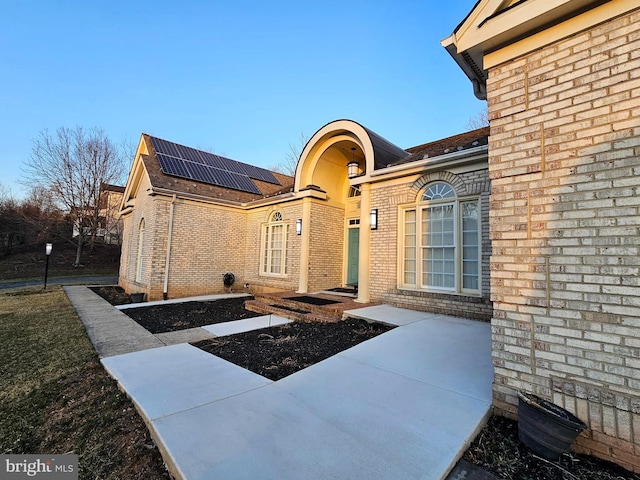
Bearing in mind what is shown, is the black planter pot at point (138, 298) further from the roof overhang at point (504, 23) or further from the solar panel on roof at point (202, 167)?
the roof overhang at point (504, 23)

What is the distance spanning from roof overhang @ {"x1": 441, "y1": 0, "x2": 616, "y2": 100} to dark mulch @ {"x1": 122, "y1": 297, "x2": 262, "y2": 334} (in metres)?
6.66

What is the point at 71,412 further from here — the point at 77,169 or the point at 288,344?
the point at 77,169

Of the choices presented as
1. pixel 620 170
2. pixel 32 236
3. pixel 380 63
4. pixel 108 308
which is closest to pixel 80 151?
pixel 32 236

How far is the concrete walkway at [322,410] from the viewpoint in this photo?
1.88 meters

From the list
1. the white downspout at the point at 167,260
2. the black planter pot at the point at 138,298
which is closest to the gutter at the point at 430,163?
the white downspout at the point at 167,260

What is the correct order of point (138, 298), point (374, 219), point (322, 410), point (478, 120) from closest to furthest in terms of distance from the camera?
point (322, 410) → point (374, 219) → point (138, 298) → point (478, 120)

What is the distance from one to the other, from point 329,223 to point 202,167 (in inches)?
291

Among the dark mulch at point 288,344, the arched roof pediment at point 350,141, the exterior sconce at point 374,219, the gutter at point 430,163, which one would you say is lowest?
the dark mulch at point 288,344

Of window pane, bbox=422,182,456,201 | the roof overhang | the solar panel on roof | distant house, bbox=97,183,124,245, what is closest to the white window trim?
window pane, bbox=422,182,456,201

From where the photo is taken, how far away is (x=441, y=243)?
6.49m

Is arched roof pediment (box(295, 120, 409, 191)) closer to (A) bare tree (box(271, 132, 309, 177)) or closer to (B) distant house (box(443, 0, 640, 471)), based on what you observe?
(B) distant house (box(443, 0, 640, 471))

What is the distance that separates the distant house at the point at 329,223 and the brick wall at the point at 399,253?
1.0 inches

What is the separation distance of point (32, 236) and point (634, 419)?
122 ft

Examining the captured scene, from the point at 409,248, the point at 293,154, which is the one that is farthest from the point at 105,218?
the point at 409,248
